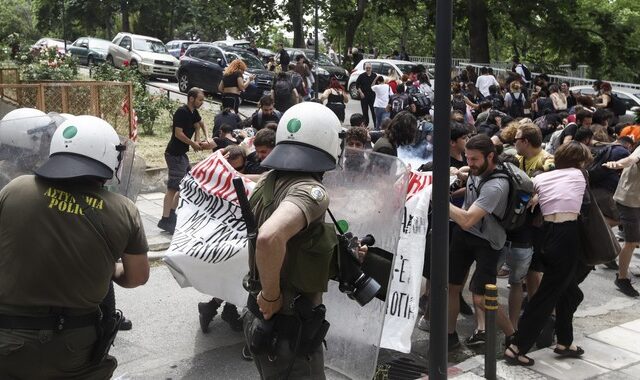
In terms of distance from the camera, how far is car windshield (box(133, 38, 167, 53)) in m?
28.0

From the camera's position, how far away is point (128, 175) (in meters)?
4.68

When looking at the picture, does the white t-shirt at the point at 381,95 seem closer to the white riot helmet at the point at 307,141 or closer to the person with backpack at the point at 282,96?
the person with backpack at the point at 282,96

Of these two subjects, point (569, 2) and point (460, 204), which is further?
point (569, 2)

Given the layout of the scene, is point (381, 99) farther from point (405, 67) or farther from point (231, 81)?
point (405, 67)

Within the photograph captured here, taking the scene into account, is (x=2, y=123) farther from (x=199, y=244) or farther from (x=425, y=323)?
(x=425, y=323)

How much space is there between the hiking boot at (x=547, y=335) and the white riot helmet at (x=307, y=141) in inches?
139

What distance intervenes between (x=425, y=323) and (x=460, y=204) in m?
1.07

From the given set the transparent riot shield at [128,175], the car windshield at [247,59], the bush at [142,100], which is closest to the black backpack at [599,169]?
the transparent riot shield at [128,175]

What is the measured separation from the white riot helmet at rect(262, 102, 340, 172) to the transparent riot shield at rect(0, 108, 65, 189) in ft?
7.69

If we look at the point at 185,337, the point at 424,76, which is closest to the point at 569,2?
the point at 424,76

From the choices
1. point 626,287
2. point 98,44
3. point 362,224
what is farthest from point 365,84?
point 98,44

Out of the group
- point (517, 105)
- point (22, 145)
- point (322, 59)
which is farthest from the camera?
point (322, 59)

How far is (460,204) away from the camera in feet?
21.9

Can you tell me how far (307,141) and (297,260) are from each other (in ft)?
1.80
